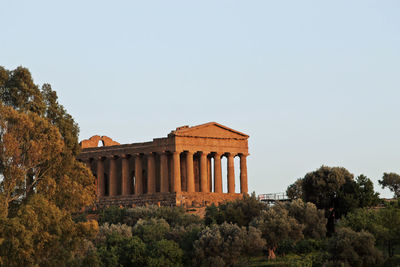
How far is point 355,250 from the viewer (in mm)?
71250

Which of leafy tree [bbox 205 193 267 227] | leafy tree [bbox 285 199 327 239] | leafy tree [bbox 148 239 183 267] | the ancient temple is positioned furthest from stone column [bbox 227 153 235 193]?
leafy tree [bbox 148 239 183 267]

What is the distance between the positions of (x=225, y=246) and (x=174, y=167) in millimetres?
32637

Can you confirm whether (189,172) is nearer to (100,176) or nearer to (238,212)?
(100,176)

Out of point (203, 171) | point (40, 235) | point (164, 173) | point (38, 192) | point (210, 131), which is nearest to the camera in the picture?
point (40, 235)

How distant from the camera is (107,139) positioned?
400ft

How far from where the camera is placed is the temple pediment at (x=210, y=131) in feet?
355

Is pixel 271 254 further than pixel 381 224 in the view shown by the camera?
Yes

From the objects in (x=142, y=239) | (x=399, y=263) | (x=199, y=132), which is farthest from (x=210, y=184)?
(x=399, y=263)

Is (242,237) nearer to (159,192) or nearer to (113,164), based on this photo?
(159,192)

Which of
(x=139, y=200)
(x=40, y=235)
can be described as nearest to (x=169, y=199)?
(x=139, y=200)

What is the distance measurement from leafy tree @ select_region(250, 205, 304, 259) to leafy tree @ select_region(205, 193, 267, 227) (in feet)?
16.8

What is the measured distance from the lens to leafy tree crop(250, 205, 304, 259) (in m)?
79.0

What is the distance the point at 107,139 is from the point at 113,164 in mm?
9511

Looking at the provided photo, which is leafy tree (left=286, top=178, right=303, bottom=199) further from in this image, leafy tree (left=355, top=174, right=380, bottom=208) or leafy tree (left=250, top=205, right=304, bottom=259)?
leafy tree (left=250, top=205, right=304, bottom=259)
